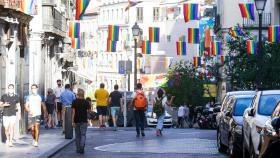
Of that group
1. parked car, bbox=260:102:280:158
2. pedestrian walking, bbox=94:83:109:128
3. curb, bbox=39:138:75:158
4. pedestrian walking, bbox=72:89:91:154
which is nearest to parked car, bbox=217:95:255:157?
pedestrian walking, bbox=72:89:91:154

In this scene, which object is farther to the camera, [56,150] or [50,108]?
[50,108]

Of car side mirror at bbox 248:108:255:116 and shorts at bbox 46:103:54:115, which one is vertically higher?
car side mirror at bbox 248:108:255:116

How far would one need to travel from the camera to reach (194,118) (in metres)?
62.8

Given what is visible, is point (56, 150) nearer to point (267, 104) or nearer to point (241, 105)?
point (241, 105)

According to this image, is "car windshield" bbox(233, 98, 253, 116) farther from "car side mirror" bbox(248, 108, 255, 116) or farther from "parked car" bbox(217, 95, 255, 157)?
"car side mirror" bbox(248, 108, 255, 116)

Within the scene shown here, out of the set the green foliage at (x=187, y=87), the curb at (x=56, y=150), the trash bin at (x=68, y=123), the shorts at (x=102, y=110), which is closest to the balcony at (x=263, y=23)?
the green foliage at (x=187, y=87)

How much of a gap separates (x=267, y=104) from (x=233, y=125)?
10.1 ft

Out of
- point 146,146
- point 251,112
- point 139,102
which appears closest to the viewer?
point 251,112

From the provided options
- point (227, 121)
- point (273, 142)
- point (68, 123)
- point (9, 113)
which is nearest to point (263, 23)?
point (68, 123)

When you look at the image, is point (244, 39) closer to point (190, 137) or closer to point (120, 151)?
point (190, 137)

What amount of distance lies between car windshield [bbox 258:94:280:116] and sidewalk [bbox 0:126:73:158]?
6472 millimetres

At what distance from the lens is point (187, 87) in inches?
3147

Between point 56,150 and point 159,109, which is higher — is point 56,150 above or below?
below

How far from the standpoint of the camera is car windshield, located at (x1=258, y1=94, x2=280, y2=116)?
1853cm
